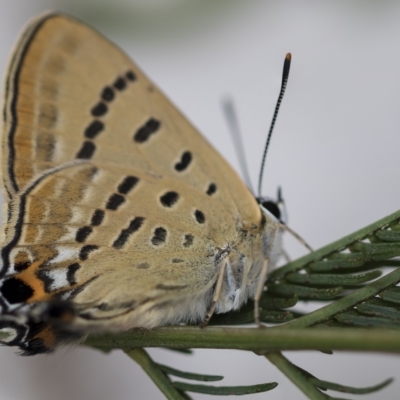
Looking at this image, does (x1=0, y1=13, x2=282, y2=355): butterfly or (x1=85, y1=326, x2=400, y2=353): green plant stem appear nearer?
(x1=85, y1=326, x2=400, y2=353): green plant stem

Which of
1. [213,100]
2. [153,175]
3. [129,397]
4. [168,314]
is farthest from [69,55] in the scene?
[213,100]

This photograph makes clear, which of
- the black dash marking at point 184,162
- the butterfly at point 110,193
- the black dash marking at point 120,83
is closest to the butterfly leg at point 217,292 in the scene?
the butterfly at point 110,193

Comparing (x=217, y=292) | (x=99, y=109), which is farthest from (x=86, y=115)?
(x=217, y=292)

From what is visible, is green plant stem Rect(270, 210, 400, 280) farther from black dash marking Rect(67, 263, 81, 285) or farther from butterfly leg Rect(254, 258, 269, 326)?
black dash marking Rect(67, 263, 81, 285)

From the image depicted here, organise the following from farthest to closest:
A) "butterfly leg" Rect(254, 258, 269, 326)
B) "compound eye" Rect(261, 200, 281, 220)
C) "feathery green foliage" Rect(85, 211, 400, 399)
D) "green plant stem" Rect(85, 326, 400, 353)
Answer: "compound eye" Rect(261, 200, 281, 220), "butterfly leg" Rect(254, 258, 269, 326), "feathery green foliage" Rect(85, 211, 400, 399), "green plant stem" Rect(85, 326, 400, 353)

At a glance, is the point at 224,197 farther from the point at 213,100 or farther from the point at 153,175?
the point at 213,100

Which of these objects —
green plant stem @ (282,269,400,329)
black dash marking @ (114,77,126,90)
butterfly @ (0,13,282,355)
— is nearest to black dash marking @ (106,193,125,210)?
butterfly @ (0,13,282,355)

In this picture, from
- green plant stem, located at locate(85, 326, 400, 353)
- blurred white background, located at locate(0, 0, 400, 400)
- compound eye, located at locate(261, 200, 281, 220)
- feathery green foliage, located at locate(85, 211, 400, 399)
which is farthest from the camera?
blurred white background, located at locate(0, 0, 400, 400)
